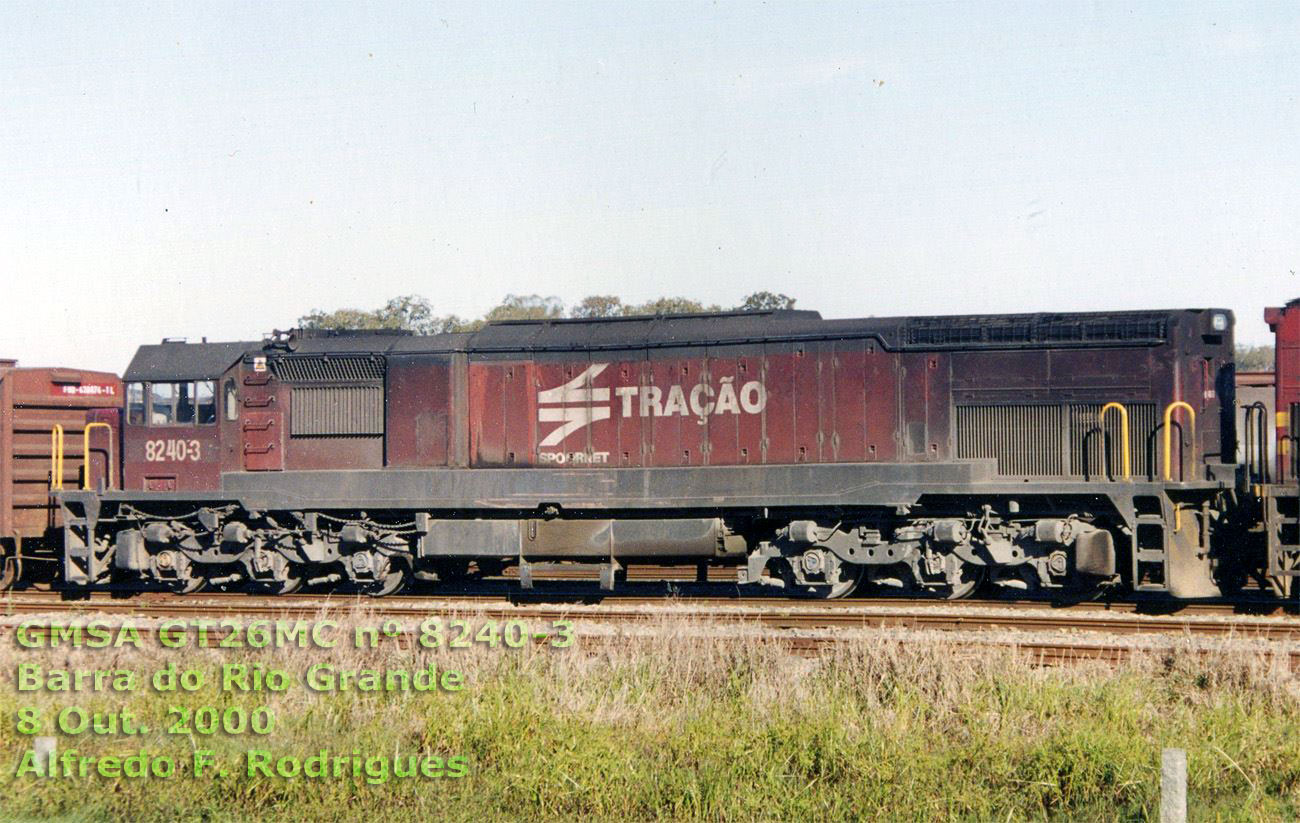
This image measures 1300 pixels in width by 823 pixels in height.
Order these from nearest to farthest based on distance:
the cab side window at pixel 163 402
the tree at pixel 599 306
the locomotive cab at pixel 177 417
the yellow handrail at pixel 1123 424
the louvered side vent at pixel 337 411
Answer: the yellow handrail at pixel 1123 424 < the louvered side vent at pixel 337 411 < the locomotive cab at pixel 177 417 < the cab side window at pixel 163 402 < the tree at pixel 599 306

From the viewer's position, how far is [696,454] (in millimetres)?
15055

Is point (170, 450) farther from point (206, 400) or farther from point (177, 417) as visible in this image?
point (206, 400)

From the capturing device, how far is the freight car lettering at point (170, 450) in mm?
15891

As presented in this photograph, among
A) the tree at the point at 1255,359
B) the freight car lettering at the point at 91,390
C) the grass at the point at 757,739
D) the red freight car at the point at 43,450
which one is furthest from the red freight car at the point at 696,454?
the tree at the point at 1255,359

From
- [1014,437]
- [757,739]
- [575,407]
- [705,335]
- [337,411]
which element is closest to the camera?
[757,739]

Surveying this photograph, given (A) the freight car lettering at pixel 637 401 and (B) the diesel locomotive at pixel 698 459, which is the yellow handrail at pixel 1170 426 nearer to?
(B) the diesel locomotive at pixel 698 459

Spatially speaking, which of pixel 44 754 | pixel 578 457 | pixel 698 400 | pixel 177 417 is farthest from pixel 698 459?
pixel 44 754

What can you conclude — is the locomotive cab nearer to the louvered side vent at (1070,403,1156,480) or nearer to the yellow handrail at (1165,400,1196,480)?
the louvered side vent at (1070,403,1156,480)

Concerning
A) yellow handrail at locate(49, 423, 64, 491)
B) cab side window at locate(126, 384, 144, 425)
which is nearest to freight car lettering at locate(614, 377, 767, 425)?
cab side window at locate(126, 384, 144, 425)

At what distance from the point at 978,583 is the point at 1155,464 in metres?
2.49

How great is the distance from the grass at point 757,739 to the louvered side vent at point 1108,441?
386cm

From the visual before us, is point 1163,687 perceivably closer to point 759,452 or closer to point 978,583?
point 978,583

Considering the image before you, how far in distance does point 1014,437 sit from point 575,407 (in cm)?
550

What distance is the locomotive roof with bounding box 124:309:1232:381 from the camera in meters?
14.2
